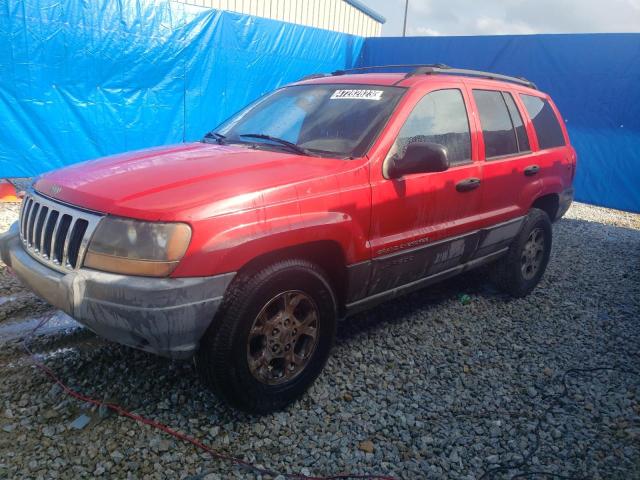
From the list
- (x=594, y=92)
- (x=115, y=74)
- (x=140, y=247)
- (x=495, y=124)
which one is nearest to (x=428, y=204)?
(x=495, y=124)

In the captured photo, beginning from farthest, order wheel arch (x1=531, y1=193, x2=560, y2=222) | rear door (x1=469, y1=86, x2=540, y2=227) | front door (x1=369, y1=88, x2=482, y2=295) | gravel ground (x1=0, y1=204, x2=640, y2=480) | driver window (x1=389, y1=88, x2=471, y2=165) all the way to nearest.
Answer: wheel arch (x1=531, y1=193, x2=560, y2=222) < rear door (x1=469, y1=86, x2=540, y2=227) < driver window (x1=389, y1=88, x2=471, y2=165) < front door (x1=369, y1=88, x2=482, y2=295) < gravel ground (x1=0, y1=204, x2=640, y2=480)

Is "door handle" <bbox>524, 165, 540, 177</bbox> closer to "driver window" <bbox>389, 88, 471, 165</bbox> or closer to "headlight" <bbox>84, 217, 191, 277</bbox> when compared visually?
"driver window" <bbox>389, 88, 471, 165</bbox>

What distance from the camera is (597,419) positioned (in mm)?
2852

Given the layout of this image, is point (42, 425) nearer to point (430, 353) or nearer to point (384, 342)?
point (384, 342)

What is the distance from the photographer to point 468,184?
3.47 m

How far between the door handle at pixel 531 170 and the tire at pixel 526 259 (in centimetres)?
37

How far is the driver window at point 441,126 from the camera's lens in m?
3.11

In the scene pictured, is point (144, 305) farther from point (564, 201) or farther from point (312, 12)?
point (312, 12)

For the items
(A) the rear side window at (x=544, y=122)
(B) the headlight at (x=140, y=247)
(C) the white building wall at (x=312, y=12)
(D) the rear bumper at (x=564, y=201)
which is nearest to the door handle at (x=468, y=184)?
(A) the rear side window at (x=544, y=122)

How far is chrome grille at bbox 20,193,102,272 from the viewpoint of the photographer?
229cm

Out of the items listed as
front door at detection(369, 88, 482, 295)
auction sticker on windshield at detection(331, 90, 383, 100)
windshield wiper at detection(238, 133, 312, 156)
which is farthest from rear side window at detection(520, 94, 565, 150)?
windshield wiper at detection(238, 133, 312, 156)

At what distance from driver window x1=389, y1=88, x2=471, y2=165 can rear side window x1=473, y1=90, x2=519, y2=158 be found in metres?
0.24

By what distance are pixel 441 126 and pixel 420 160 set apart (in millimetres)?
721

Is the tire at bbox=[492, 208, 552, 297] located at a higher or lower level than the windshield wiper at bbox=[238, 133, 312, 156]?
lower
